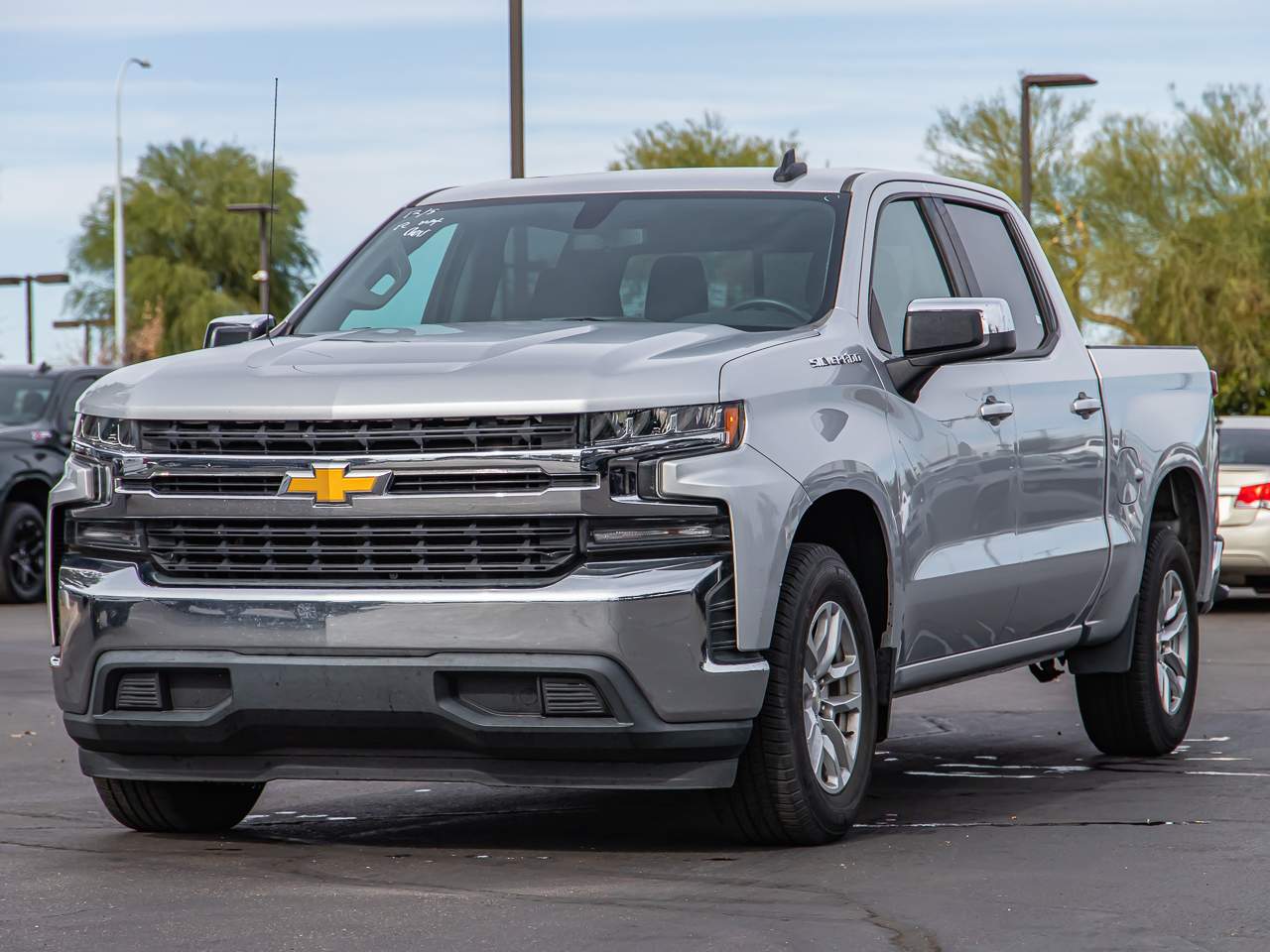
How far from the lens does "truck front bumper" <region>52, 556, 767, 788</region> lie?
607cm

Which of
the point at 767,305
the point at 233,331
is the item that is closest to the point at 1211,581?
the point at 767,305

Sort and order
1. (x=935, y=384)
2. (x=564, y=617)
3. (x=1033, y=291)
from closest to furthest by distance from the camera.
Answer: (x=564, y=617) → (x=935, y=384) → (x=1033, y=291)

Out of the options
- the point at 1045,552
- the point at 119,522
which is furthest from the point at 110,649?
the point at 1045,552

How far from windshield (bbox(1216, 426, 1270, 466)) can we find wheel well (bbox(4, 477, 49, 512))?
926 centimetres

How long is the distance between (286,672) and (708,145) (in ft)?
203

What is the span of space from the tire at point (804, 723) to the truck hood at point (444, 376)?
2.13 feet

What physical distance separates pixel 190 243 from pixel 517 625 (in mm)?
65525

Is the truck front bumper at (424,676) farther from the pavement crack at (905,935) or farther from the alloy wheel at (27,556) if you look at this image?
the alloy wheel at (27,556)

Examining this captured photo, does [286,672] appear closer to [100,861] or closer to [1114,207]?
[100,861]

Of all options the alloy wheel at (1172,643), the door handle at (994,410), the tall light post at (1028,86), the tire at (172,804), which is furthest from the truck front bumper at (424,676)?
the tall light post at (1028,86)

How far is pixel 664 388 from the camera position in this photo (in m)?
6.18

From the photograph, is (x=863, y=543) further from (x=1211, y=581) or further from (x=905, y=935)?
(x=1211, y=581)

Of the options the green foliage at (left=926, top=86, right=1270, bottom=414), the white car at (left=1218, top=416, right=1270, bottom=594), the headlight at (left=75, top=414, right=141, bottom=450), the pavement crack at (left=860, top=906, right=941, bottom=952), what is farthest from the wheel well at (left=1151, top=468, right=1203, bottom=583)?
the green foliage at (left=926, top=86, right=1270, bottom=414)

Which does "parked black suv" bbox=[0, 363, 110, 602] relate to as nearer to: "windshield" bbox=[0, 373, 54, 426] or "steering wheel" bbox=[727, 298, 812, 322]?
"windshield" bbox=[0, 373, 54, 426]
